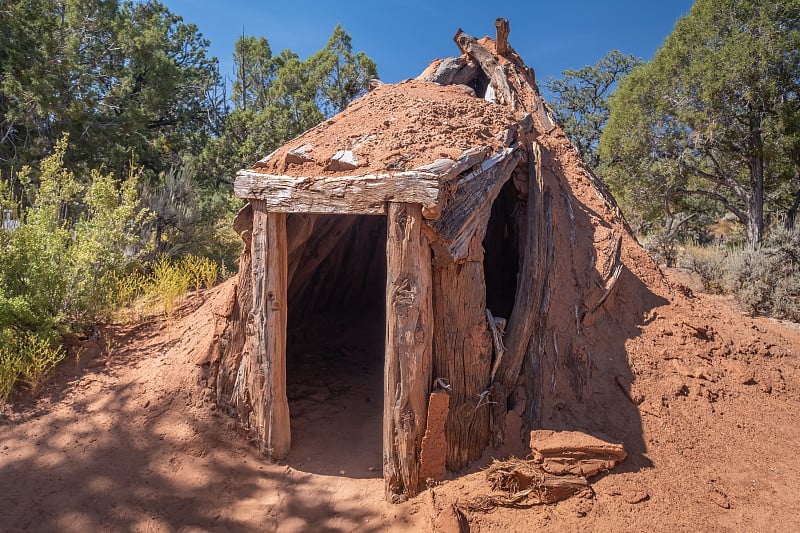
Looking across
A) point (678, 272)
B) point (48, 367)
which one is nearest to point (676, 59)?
point (678, 272)

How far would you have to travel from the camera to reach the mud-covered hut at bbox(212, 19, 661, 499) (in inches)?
134

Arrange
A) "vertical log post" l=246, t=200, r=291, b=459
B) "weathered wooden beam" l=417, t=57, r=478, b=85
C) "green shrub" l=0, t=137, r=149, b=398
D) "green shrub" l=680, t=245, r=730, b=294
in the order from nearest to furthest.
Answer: "vertical log post" l=246, t=200, r=291, b=459 → "green shrub" l=0, t=137, r=149, b=398 → "weathered wooden beam" l=417, t=57, r=478, b=85 → "green shrub" l=680, t=245, r=730, b=294

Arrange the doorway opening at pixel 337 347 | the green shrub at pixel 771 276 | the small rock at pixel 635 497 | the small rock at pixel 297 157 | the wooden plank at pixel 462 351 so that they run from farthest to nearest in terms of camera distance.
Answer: the green shrub at pixel 771 276, the doorway opening at pixel 337 347, the small rock at pixel 297 157, the wooden plank at pixel 462 351, the small rock at pixel 635 497

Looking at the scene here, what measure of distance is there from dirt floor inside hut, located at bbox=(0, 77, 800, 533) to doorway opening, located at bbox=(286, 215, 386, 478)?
25 millimetres

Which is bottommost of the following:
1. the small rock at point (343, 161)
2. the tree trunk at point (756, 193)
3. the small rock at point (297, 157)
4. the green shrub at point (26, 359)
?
the green shrub at point (26, 359)

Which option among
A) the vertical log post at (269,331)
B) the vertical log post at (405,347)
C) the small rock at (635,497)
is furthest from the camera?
the vertical log post at (269,331)

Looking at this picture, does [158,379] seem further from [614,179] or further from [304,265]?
[614,179]

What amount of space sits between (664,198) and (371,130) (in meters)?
9.56

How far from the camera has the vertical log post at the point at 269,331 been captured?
149 inches

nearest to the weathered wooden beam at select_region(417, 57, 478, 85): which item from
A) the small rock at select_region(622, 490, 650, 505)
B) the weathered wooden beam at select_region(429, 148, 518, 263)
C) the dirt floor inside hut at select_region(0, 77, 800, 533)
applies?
the dirt floor inside hut at select_region(0, 77, 800, 533)

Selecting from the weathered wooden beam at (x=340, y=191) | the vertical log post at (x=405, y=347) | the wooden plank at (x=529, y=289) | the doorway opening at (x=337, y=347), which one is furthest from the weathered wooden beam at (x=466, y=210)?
the doorway opening at (x=337, y=347)

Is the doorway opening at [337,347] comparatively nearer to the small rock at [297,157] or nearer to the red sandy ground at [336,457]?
the red sandy ground at [336,457]

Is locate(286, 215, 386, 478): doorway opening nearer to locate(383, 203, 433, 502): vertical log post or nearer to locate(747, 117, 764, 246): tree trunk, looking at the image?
locate(383, 203, 433, 502): vertical log post

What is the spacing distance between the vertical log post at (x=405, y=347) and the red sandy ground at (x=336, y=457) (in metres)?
0.26
